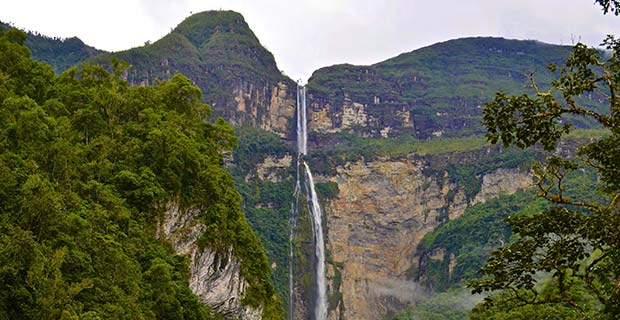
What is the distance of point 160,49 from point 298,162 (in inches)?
945

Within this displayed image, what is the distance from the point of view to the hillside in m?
97.0

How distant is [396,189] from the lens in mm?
82188

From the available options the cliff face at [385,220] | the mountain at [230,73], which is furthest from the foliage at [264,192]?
the mountain at [230,73]

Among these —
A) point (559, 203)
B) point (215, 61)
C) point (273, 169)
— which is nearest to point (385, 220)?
point (273, 169)

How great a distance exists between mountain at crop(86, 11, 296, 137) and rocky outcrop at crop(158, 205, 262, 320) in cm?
5945

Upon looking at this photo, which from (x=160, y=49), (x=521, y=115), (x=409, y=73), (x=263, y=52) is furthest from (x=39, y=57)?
(x=521, y=115)

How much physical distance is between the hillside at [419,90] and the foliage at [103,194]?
66691mm

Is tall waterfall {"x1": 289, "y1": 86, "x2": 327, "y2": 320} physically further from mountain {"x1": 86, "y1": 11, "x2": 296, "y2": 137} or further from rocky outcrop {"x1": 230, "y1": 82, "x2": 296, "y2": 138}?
mountain {"x1": 86, "y1": 11, "x2": 296, "y2": 137}

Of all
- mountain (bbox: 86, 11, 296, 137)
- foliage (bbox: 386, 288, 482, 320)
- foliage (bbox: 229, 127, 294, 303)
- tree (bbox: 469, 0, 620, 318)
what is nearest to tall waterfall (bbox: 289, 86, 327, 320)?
foliage (bbox: 229, 127, 294, 303)

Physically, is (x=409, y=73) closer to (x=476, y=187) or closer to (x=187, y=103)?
(x=476, y=187)

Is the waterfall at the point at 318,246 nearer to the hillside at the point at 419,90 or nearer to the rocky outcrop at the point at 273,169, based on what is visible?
the rocky outcrop at the point at 273,169

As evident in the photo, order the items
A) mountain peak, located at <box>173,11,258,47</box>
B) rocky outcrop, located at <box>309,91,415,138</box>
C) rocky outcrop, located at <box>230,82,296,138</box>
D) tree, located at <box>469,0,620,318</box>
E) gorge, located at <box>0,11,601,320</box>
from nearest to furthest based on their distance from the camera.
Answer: tree, located at <box>469,0,620,318</box> → gorge, located at <box>0,11,601,320</box> → rocky outcrop, located at <box>230,82,296,138</box> → rocky outcrop, located at <box>309,91,415,138</box> → mountain peak, located at <box>173,11,258,47</box>

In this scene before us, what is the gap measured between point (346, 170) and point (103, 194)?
63.7 metres

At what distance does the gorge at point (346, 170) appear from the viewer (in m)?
75.9
